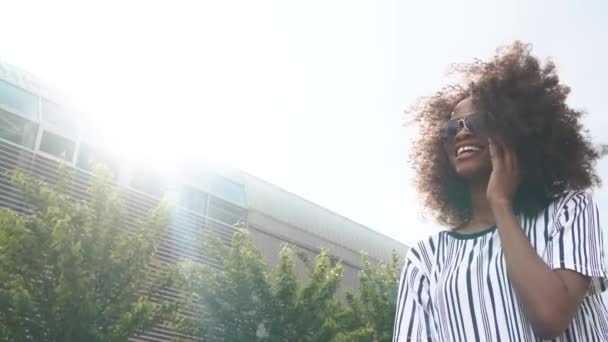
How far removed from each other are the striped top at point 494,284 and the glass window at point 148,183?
15515 mm

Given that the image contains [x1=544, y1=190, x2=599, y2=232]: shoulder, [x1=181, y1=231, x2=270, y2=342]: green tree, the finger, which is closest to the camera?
[x1=544, y1=190, x2=599, y2=232]: shoulder

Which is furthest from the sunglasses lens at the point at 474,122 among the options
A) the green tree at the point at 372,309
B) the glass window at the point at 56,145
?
the glass window at the point at 56,145

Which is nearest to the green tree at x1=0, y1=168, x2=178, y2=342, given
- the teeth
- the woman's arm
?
the teeth

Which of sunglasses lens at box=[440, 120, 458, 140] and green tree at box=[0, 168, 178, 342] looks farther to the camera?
green tree at box=[0, 168, 178, 342]

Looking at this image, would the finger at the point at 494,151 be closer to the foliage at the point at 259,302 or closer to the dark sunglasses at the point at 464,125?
the dark sunglasses at the point at 464,125

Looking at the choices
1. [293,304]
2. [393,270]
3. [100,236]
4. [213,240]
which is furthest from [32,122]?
[393,270]

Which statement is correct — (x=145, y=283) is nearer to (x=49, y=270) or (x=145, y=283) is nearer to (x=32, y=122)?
(x=49, y=270)

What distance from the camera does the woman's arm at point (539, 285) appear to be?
1.42m

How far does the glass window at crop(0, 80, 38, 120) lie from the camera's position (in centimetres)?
1486

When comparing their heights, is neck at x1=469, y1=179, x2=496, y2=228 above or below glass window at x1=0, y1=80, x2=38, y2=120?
below

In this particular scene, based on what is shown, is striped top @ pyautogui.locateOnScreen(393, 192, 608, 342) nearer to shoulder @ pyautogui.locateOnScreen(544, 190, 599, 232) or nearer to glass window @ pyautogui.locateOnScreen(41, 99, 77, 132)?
shoulder @ pyautogui.locateOnScreen(544, 190, 599, 232)

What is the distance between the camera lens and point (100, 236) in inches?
402

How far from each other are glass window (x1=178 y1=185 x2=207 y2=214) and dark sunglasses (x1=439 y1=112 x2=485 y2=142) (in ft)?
53.1

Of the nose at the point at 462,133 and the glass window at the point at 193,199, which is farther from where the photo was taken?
the glass window at the point at 193,199
